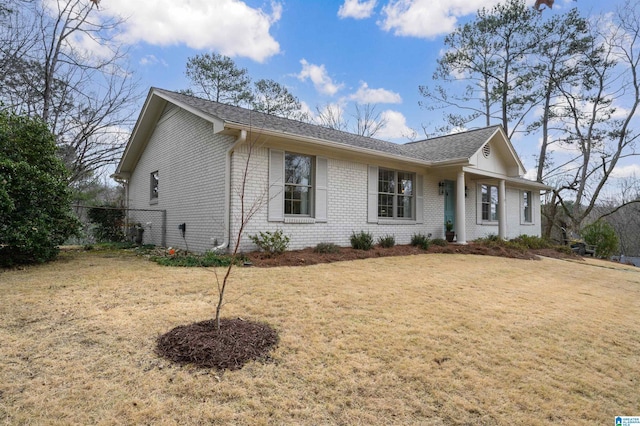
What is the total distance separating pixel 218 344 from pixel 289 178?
5910 mm

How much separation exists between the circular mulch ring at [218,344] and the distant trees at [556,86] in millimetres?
21110

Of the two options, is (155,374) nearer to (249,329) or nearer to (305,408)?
(249,329)

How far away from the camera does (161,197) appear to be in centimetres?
1077

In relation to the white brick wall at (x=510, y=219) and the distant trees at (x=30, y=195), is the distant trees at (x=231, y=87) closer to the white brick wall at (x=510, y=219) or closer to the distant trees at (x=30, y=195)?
the distant trees at (x=30, y=195)

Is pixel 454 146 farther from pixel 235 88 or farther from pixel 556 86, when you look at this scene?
pixel 235 88

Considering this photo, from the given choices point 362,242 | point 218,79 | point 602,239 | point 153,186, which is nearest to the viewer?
point 362,242

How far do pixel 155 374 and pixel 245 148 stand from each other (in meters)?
5.81

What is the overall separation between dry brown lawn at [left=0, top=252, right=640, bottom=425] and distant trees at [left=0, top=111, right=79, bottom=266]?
115cm

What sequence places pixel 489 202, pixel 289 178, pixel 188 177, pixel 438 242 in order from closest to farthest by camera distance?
1. pixel 289 178
2. pixel 188 177
3. pixel 438 242
4. pixel 489 202

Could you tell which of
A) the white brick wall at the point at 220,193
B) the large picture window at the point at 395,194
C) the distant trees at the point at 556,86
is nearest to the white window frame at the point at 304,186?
the white brick wall at the point at 220,193

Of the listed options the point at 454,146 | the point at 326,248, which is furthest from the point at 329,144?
the point at 454,146

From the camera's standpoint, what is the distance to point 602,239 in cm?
1509

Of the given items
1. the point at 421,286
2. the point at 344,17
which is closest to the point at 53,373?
the point at 421,286

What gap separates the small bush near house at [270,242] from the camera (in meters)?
7.42
